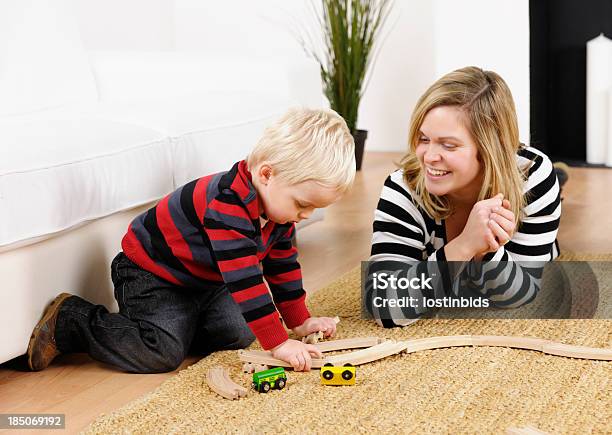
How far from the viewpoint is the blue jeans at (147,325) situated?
141 cm

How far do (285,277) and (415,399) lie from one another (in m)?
0.38

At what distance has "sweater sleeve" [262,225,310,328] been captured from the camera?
1511mm

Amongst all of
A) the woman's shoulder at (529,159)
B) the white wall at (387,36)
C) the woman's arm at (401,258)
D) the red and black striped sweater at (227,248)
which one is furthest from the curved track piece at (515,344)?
the white wall at (387,36)

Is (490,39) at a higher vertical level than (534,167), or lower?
higher

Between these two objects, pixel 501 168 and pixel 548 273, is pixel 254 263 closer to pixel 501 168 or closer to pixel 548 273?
pixel 501 168

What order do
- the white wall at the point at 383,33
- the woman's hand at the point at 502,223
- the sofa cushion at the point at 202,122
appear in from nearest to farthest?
the woman's hand at the point at 502,223 → the sofa cushion at the point at 202,122 → the white wall at the point at 383,33

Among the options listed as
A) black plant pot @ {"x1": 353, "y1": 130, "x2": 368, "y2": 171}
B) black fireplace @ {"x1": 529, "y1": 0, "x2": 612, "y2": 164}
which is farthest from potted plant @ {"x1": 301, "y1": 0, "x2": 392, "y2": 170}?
black fireplace @ {"x1": 529, "y1": 0, "x2": 612, "y2": 164}

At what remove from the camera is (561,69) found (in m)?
3.48

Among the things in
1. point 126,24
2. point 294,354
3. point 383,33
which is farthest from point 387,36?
point 294,354

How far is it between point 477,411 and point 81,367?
67cm

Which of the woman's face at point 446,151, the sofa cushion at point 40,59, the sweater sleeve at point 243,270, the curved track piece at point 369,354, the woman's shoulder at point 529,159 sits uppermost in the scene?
the sofa cushion at point 40,59

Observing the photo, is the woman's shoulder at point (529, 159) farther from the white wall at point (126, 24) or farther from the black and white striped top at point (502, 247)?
the white wall at point (126, 24)

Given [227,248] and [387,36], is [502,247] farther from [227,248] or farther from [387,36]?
[387,36]

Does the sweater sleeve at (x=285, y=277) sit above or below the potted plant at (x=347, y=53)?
below
